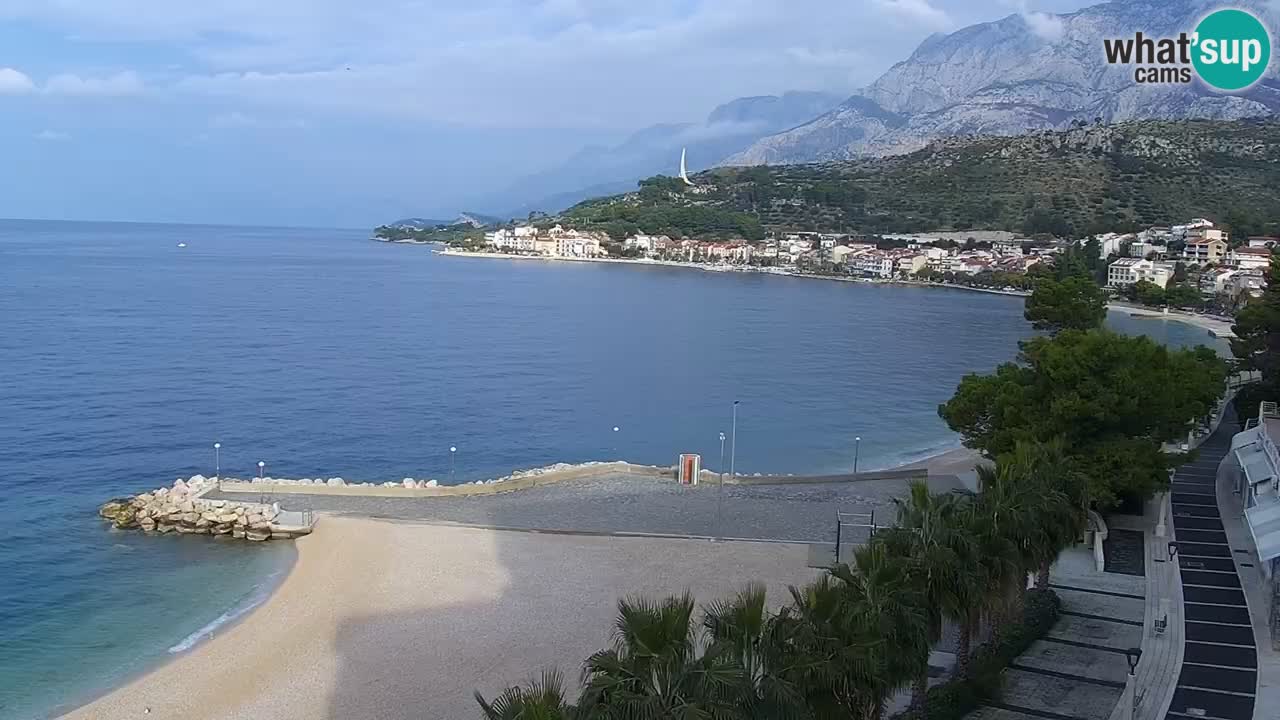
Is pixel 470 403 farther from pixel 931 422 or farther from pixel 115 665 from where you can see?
pixel 115 665

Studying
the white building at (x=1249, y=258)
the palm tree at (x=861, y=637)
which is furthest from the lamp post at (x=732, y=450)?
the white building at (x=1249, y=258)

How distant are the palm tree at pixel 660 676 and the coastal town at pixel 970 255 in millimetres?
70417

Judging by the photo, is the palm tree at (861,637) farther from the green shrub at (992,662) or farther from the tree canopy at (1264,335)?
the tree canopy at (1264,335)

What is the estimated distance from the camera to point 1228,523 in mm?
18938

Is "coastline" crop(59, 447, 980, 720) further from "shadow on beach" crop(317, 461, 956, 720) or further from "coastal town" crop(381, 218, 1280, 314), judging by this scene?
"coastal town" crop(381, 218, 1280, 314)

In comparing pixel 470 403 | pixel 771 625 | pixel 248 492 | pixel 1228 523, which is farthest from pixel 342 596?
pixel 470 403

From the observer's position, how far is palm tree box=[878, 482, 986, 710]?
9938 millimetres

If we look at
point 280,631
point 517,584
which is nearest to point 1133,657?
point 517,584

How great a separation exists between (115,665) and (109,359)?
35118 millimetres

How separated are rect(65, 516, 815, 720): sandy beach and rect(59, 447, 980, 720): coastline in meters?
0.03

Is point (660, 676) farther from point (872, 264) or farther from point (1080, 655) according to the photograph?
point (872, 264)

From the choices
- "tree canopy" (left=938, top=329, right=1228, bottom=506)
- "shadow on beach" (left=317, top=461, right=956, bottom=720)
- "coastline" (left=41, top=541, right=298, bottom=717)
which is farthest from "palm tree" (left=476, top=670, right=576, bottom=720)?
"tree canopy" (left=938, top=329, right=1228, bottom=506)

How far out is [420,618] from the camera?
16.2 m

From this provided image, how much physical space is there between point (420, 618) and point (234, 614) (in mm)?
3425
